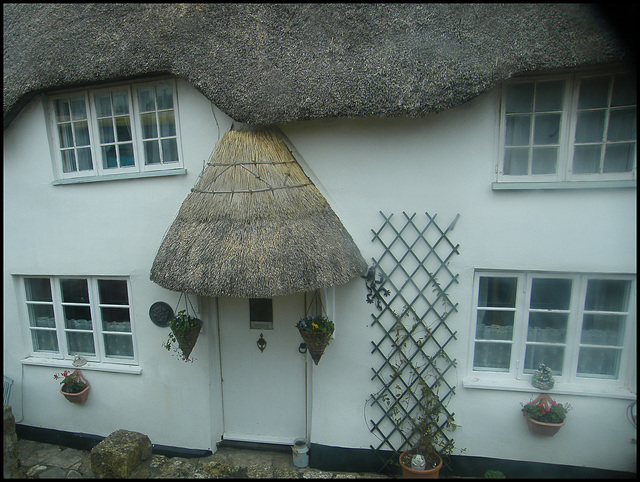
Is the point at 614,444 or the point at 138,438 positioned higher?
the point at 614,444

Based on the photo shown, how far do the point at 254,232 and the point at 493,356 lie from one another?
2845mm

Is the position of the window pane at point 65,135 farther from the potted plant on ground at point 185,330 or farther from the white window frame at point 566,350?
the white window frame at point 566,350

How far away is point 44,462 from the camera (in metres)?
4.42

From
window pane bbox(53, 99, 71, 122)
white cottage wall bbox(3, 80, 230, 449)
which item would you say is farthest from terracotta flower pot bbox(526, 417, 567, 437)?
window pane bbox(53, 99, 71, 122)

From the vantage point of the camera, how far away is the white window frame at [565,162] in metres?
3.40

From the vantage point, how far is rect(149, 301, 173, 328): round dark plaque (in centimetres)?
425

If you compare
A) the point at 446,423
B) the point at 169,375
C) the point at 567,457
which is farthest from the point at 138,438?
the point at 567,457

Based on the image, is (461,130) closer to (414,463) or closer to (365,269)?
(365,269)

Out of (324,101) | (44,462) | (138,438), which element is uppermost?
(324,101)

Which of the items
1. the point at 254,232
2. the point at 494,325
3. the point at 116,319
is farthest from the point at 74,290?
the point at 494,325

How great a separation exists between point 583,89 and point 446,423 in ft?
11.7

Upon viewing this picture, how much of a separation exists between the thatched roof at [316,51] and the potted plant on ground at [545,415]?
3.10 metres

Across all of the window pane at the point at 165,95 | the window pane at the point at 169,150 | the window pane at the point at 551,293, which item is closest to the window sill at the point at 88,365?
the window pane at the point at 169,150

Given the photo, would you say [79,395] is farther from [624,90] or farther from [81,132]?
[624,90]
